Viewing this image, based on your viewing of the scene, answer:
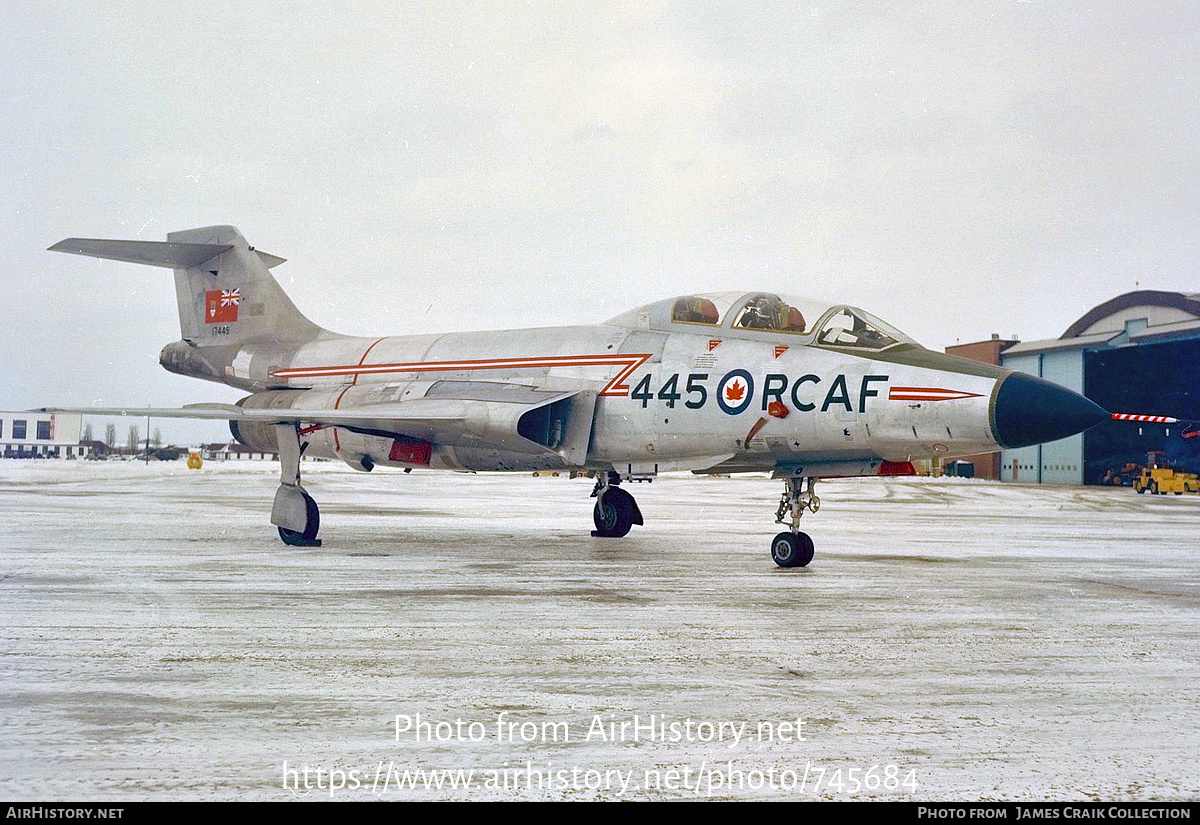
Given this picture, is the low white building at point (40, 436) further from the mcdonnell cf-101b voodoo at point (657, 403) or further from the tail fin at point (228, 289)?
the mcdonnell cf-101b voodoo at point (657, 403)

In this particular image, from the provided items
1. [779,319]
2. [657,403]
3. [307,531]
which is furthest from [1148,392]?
[307,531]

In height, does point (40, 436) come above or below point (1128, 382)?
below

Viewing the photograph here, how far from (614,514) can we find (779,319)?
13.3 ft

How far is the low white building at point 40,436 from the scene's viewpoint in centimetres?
9538

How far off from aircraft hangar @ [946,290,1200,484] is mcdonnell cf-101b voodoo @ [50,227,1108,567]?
3233 centimetres

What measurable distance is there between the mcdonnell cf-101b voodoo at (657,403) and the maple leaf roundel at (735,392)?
21 mm

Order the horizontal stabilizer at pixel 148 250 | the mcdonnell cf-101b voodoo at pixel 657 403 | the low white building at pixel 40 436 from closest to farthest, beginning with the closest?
the mcdonnell cf-101b voodoo at pixel 657 403
the horizontal stabilizer at pixel 148 250
the low white building at pixel 40 436

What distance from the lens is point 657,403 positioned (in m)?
11.0

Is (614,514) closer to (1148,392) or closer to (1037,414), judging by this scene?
(1037,414)

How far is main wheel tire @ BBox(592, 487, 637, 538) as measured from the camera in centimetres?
1341

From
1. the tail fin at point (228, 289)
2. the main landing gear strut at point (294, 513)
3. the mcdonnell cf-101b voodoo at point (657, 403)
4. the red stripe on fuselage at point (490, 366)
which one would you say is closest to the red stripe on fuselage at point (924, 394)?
the mcdonnell cf-101b voodoo at point (657, 403)

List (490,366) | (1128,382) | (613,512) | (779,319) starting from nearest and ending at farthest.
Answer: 1. (779,319)
2. (490,366)
3. (613,512)
4. (1128,382)

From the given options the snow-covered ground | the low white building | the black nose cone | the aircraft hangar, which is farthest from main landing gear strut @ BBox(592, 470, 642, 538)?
the low white building

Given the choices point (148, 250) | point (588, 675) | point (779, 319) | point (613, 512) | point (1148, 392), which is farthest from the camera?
point (1148, 392)
